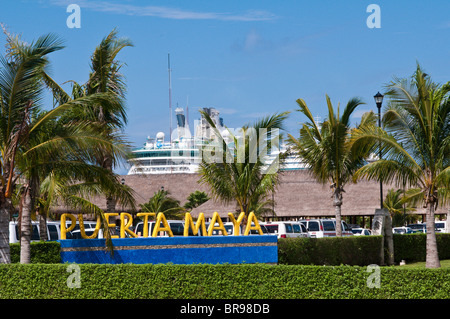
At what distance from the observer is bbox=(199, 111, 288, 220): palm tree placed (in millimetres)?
22625

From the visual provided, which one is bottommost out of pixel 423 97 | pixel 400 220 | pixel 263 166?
pixel 400 220

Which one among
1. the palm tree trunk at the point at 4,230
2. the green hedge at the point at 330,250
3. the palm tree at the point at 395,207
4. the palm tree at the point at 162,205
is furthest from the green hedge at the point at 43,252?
the palm tree at the point at 395,207

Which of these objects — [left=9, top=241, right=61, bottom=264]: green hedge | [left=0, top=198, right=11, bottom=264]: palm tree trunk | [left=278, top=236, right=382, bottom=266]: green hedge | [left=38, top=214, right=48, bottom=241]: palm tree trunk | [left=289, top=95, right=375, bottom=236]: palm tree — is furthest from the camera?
[left=289, top=95, right=375, bottom=236]: palm tree

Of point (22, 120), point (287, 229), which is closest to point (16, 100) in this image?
point (22, 120)

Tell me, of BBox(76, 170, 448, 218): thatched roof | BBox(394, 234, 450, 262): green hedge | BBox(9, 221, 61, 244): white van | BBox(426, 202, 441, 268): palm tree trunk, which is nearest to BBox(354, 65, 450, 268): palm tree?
BBox(426, 202, 441, 268): palm tree trunk

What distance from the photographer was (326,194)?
43750mm

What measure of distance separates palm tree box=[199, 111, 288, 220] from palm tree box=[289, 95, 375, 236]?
88.6 inches

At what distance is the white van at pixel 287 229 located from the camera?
2878cm

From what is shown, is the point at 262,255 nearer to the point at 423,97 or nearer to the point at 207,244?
the point at 207,244

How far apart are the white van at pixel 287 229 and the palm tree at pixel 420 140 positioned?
9753 millimetres

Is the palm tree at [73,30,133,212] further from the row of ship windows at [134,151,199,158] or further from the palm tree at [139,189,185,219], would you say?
the row of ship windows at [134,151,199,158]

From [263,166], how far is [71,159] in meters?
9.21

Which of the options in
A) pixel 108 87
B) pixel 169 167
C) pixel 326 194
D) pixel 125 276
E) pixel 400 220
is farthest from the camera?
pixel 169 167
